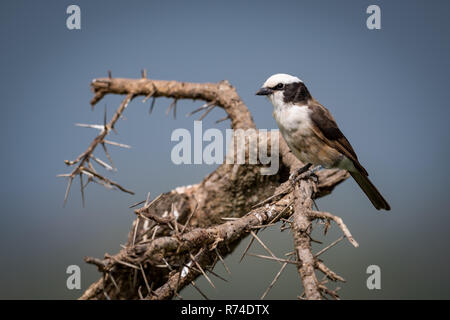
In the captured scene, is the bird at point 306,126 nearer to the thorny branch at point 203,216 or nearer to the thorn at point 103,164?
the thorny branch at point 203,216

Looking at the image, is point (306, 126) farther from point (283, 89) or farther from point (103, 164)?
point (103, 164)

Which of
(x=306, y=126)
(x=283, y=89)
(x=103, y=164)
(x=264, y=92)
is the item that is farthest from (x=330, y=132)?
(x=103, y=164)

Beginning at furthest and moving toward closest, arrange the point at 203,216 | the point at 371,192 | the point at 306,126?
the point at 203,216 → the point at 371,192 → the point at 306,126

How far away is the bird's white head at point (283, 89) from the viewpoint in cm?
349

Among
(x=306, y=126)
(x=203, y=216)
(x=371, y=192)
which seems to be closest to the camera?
(x=306, y=126)

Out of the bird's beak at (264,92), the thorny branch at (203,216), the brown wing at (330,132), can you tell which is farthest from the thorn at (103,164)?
the brown wing at (330,132)

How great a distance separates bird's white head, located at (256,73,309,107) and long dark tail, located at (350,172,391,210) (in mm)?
884

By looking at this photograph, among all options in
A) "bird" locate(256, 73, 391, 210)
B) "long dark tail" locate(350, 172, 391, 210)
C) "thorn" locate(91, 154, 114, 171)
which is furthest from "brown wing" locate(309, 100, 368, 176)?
"thorn" locate(91, 154, 114, 171)

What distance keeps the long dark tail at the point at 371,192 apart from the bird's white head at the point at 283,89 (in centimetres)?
88

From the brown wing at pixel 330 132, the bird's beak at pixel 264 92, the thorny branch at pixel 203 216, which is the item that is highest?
the bird's beak at pixel 264 92

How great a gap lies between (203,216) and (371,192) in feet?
5.44

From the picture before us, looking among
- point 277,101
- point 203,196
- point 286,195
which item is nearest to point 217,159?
point 203,196

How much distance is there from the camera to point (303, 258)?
206cm

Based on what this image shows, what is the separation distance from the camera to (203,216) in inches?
177
